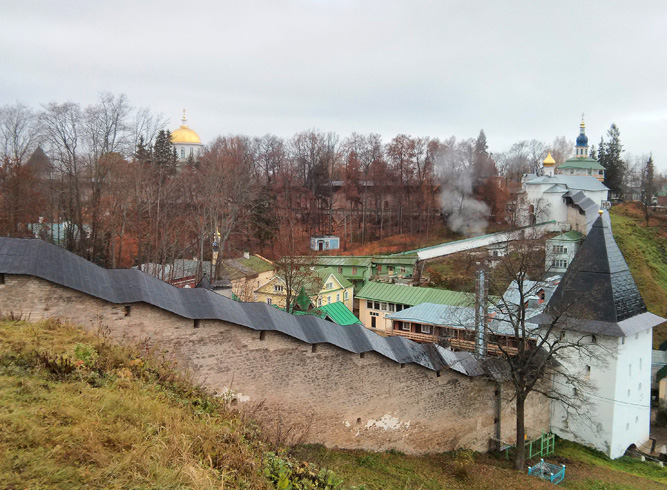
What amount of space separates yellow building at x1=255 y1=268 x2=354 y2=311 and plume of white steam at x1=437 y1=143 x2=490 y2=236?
48.1 ft

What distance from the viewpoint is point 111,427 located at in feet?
16.5

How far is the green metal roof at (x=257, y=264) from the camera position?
107ft

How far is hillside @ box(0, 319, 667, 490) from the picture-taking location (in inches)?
169

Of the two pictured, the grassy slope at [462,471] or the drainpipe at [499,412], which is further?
the drainpipe at [499,412]

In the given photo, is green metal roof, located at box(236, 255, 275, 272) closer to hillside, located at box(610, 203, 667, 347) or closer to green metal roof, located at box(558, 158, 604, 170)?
hillside, located at box(610, 203, 667, 347)

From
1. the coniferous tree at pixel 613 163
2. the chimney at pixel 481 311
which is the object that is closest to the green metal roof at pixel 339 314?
the chimney at pixel 481 311

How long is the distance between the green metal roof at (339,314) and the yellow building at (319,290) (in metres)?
0.75

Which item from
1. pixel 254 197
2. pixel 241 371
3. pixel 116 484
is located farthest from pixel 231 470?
pixel 254 197

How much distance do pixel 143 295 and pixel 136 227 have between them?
17.8 metres

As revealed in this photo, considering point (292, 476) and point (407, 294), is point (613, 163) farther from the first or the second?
point (292, 476)

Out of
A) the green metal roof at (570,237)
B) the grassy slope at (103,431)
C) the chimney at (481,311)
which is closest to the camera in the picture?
the grassy slope at (103,431)

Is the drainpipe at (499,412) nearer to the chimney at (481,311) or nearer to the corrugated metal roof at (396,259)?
the chimney at (481,311)

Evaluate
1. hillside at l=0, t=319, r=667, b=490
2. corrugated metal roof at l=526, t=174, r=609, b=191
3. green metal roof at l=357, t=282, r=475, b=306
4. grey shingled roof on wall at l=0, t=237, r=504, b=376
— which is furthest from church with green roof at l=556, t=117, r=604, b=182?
hillside at l=0, t=319, r=667, b=490

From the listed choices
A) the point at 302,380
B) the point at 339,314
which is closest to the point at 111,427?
the point at 302,380
